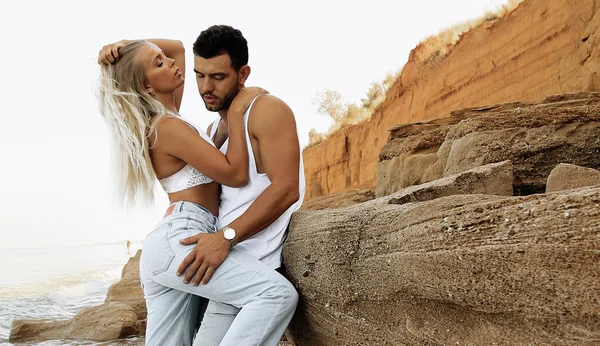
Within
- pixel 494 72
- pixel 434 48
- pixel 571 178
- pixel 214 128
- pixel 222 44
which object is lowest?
pixel 571 178

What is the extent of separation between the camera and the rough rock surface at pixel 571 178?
9.59 feet

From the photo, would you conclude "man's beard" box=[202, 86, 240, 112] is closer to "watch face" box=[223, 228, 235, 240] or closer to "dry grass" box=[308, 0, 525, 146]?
"watch face" box=[223, 228, 235, 240]

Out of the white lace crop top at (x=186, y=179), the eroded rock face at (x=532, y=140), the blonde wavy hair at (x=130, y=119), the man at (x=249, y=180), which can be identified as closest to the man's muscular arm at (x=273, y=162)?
the man at (x=249, y=180)

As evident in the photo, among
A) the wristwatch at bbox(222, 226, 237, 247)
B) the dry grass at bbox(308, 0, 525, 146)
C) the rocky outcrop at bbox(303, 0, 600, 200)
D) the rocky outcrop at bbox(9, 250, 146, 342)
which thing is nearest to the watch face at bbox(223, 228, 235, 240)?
the wristwatch at bbox(222, 226, 237, 247)

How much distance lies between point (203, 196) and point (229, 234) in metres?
0.33

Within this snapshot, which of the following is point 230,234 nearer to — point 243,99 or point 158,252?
point 158,252

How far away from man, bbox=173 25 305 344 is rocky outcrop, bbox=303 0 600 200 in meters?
2.11

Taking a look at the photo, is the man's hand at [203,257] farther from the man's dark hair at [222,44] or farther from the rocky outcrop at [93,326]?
the rocky outcrop at [93,326]

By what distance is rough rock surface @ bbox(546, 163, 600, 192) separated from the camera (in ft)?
9.59

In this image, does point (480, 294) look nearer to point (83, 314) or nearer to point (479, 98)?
point (83, 314)

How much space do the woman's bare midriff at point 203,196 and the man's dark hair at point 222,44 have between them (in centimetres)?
63

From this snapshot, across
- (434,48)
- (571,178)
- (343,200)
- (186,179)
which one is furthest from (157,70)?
(434,48)

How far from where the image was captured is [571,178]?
9.82 ft

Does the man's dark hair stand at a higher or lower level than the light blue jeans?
higher
